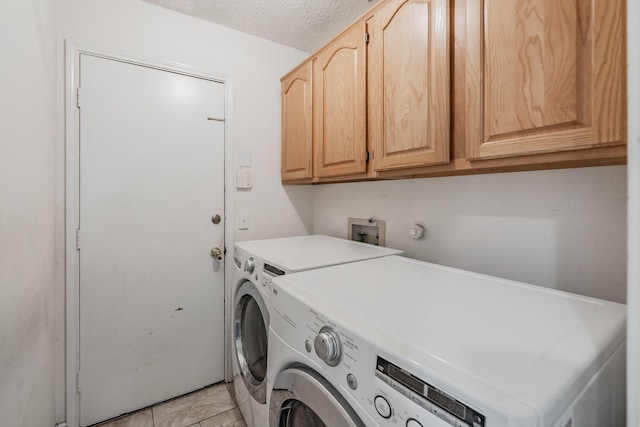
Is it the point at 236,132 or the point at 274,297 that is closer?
the point at 274,297

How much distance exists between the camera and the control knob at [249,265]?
1299mm

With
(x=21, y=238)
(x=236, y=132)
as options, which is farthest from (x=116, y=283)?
(x=236, y=132)

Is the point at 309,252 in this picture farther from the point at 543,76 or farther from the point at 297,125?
the point at 543,76

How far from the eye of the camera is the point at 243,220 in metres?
1.93

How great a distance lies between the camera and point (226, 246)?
1.87 m

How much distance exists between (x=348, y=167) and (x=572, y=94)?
89 centimetres

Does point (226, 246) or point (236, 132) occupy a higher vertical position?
point (236, 132)

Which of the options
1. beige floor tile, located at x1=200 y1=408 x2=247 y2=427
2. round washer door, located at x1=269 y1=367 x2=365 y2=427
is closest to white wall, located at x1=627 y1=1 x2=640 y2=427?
round washer door, located at x1=269 y1=367 x2=365 y2=427

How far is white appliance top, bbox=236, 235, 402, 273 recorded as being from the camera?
3.80 ft

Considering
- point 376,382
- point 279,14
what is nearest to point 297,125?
point 279,14

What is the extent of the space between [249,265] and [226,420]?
0.96m

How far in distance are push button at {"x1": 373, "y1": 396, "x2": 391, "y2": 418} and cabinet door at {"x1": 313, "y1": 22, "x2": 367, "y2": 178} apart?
102cm

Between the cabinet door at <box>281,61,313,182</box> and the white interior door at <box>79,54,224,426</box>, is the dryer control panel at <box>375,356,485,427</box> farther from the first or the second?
the white interior door at <box>79,54,224,426</box>

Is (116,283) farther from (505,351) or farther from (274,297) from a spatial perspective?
(505,351)
